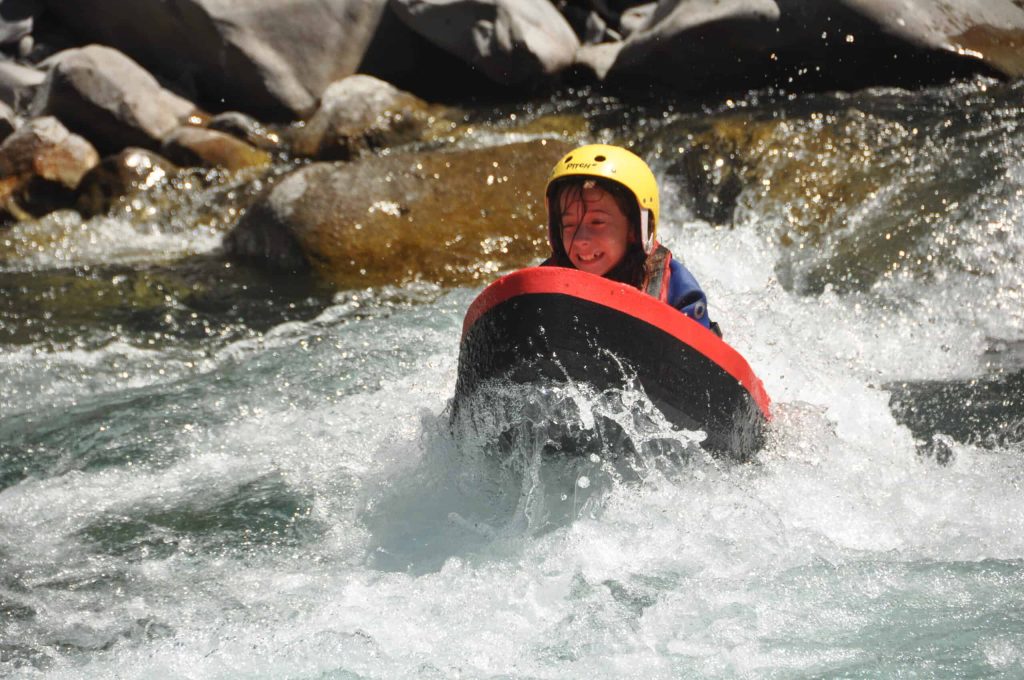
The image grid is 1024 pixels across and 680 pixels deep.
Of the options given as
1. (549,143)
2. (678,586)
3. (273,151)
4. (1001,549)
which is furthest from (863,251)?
(273,151)

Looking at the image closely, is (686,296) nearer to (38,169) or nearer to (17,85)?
(38,169)

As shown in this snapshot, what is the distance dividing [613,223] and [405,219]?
338cm

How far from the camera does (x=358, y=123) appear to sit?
9375mm

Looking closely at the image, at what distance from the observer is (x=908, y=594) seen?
3562 millimetres

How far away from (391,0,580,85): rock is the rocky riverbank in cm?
2

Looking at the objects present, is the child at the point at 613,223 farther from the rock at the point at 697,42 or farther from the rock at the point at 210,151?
the rock at the point at 210,151

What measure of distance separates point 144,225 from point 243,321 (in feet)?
7.84

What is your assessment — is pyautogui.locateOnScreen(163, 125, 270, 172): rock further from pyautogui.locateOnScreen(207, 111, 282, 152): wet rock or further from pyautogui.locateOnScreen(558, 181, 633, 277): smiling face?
pyautogui.locateOnScreen(558, 181, 633, 277): smiling face

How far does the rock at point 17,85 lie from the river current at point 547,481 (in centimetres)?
364

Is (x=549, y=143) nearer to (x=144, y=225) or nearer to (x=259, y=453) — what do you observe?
(x=144, y=225)

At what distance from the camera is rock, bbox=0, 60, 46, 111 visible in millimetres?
10344

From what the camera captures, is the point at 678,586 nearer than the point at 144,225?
Yes

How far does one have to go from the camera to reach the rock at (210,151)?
9.30 meters

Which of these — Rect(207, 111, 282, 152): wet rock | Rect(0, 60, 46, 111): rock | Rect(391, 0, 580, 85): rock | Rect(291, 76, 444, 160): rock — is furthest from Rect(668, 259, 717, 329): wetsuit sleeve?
Rect(0, 60, 46, 111): rock
